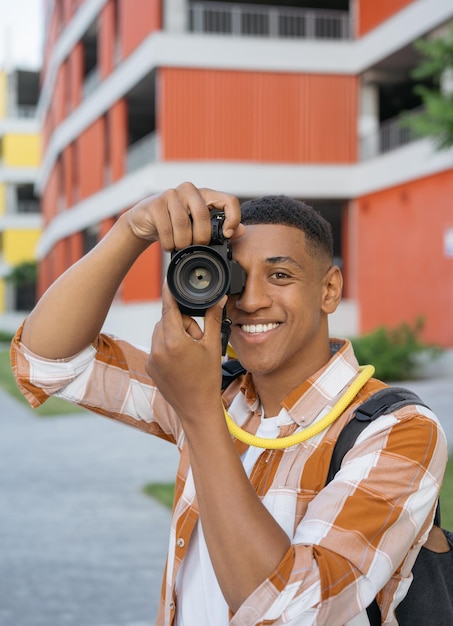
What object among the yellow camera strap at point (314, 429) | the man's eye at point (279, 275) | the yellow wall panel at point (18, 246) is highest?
the yellow wall panel at point (18, 246)

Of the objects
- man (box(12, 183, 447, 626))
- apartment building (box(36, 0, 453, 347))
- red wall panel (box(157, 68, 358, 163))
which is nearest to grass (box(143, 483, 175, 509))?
man (box(12, 183, 447, 626))

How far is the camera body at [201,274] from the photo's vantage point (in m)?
1.62

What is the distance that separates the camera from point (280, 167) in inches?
808

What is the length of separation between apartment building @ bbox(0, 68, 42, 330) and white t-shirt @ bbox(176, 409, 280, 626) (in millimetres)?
46881

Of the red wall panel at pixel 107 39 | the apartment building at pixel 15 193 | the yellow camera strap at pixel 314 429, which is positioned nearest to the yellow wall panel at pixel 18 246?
the apartment building at pixel 15 193

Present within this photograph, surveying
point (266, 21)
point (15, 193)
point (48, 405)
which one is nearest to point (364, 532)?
point (48, 405)

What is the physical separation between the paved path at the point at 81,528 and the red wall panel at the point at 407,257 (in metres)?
6.61

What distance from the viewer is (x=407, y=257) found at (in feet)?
60.6

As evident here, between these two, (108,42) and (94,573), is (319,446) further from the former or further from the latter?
(108,42)

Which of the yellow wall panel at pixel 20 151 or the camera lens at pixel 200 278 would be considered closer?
the camera lens at pixel 200 278

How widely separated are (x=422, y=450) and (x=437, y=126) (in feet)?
22.3

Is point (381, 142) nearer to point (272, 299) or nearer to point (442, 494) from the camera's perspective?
point (442, 494)

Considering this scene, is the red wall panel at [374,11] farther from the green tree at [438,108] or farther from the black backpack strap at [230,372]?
the black backpack strap at [230,372]

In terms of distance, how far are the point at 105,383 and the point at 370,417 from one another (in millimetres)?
851
